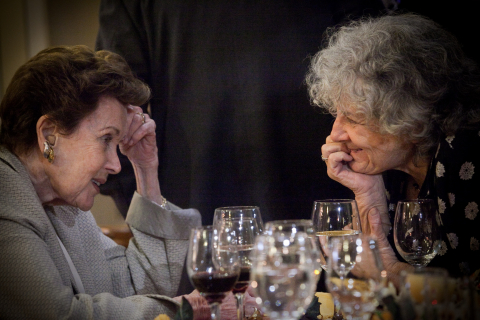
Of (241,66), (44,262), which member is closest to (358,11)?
(241,66)

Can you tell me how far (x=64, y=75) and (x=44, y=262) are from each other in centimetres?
57

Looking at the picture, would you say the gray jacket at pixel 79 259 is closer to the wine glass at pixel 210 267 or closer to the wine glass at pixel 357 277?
the wine glass at pixel 210 267

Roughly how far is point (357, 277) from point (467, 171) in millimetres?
787

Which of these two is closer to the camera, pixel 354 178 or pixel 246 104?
pixel 354 178

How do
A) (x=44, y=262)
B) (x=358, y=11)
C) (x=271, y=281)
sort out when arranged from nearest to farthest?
(x=271, y=281)
(x=44, y=262)
(x=358, y=11)

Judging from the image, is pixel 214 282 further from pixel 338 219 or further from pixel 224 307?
pixel 338 219

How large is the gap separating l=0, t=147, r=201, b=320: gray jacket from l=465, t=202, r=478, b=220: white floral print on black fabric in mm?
934

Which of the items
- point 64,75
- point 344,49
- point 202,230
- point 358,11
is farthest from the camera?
point 358,11

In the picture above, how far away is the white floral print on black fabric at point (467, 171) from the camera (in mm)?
1495

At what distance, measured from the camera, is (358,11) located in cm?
243

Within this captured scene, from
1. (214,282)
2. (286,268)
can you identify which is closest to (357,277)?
(286,268)

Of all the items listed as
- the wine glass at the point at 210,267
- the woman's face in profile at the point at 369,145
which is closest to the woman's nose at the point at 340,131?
the woman's face in profile at the point at 369,145

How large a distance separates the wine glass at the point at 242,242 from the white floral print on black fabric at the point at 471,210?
682mm

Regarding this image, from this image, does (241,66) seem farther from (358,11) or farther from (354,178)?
(354,178)
